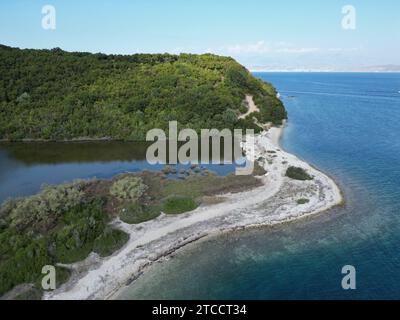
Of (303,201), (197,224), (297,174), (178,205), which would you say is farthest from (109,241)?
(297,174)

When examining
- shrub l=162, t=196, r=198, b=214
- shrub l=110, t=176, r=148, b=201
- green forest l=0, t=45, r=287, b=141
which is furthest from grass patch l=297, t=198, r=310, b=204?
green forest l=0, t=45, r=287, b=141

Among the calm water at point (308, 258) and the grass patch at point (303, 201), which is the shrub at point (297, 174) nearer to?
the calm water at point (308, 258)

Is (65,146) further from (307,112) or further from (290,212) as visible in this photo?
(307,112)

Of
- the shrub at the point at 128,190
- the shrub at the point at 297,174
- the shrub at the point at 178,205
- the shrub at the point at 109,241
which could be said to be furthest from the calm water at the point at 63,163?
the shrub at the point at 109,241

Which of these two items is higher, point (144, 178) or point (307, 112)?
point (307, 112)

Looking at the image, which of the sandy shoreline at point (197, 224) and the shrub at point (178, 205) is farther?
the shrub at point (178, 205)

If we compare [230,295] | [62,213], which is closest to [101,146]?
[62,213]
